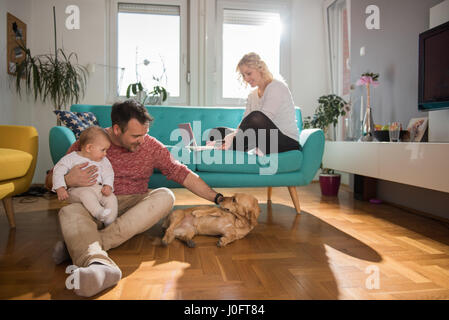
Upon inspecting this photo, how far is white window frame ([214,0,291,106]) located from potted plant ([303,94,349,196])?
102 centimetres

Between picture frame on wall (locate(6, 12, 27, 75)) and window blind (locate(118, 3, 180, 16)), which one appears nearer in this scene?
picture frame on wall (locate(6, 12, 27, 75))

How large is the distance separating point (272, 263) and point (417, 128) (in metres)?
1.90

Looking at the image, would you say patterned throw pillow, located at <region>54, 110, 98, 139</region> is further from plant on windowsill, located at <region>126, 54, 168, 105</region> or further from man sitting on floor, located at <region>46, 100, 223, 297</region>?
plant on windowsill, located at <region>126, 54, 168, 105</region>

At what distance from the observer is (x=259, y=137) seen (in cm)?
248

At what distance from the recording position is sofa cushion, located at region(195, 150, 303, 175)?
2381mm

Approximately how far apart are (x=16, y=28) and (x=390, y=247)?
423 cm

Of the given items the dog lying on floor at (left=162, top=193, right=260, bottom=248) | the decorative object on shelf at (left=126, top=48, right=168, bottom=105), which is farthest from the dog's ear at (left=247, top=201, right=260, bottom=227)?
the decorative object on shelf at (left=126, top=48, right=168, bottom=105)

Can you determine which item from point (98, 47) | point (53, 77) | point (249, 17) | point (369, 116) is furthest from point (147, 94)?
point (369, 116)

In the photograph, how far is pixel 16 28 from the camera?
3.73 meters

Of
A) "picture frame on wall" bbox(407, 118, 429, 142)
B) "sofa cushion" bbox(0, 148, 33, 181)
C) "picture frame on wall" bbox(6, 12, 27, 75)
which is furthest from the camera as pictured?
"picture frame on wall" bbox(6, 12, 27, 75)

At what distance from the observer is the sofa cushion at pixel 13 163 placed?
182cm

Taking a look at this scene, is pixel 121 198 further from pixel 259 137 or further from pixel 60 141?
pixel 259 137

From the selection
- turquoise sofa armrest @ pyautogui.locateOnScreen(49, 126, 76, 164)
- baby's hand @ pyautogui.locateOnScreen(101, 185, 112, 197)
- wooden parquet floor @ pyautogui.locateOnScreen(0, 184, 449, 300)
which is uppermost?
turquoise sofa armrest @ pyautogui.locateOnScreen(49, 126, 76, 164)
